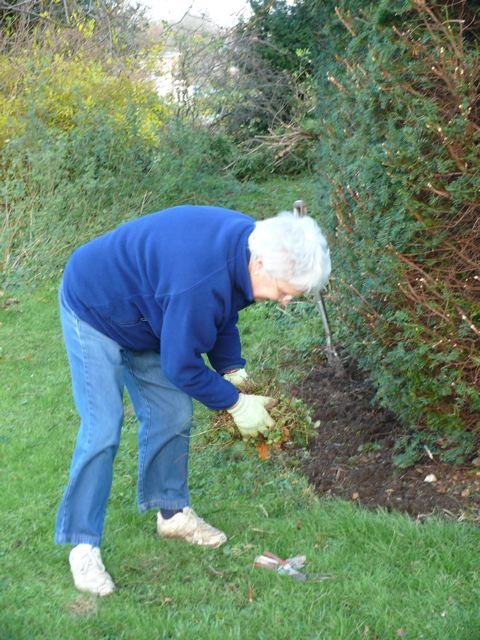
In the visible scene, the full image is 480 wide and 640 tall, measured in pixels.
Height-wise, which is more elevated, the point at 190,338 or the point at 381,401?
the point at 190,338

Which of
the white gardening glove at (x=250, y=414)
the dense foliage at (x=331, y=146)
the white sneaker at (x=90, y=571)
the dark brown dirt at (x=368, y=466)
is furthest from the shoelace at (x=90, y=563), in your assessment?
the dense foliage at (x=331, y=146)

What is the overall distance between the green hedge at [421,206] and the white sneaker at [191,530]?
1.17 meters

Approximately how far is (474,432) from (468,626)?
1150 mm

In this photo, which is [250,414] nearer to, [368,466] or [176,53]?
[368,466]

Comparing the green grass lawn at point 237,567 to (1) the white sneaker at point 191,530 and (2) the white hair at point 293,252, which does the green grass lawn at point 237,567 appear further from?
(2) the white hair at point 293,252

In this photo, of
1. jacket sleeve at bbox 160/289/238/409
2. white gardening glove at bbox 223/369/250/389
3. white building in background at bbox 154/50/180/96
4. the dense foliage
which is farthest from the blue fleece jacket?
white building in background at bbox 154/50/180/96

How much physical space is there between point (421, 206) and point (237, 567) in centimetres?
184

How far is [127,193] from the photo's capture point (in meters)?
10.4

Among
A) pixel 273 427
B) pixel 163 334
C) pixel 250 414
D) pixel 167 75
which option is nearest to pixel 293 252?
pixel 163 334

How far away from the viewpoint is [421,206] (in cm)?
371

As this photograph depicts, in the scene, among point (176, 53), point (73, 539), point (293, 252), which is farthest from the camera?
point (176, 53)

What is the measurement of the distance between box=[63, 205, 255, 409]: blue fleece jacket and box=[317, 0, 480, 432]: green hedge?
918 millimetres

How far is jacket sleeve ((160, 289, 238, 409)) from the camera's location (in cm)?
305

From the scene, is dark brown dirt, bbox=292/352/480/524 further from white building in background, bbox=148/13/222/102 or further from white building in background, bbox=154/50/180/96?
white building in background, bbox=154/50/180/96
